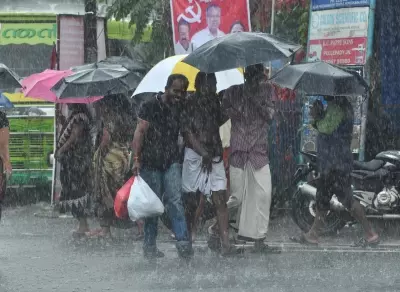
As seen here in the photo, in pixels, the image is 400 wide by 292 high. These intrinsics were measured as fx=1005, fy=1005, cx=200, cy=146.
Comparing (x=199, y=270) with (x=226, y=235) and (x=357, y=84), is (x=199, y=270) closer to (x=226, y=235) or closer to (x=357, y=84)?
(x=226, y=235)

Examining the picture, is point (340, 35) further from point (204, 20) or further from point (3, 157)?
point (3, 157)

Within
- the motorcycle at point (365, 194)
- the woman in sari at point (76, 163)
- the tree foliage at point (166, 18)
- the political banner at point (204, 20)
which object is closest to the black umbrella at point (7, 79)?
the woman in sari at point (76, 163)

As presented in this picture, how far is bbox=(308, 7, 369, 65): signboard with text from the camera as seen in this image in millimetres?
12102

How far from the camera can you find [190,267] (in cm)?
886

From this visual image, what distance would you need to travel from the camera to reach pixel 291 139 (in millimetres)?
12531

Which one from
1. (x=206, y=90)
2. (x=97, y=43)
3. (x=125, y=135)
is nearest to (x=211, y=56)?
(x=206, y=90)

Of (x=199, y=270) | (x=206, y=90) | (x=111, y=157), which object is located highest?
(x=206, y=90)

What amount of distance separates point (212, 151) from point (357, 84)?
1657 mm

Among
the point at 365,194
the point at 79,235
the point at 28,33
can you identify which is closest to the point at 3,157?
the point at 79,235

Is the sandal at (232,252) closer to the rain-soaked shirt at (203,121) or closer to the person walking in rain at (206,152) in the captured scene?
the person walking in rain at (206,152)

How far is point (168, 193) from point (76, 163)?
191 centimetres

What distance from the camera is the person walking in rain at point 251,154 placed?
962 centimetres

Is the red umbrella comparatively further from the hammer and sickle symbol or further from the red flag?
the hammer and sickle symbol

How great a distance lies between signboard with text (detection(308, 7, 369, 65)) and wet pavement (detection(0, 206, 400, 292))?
2302mm
